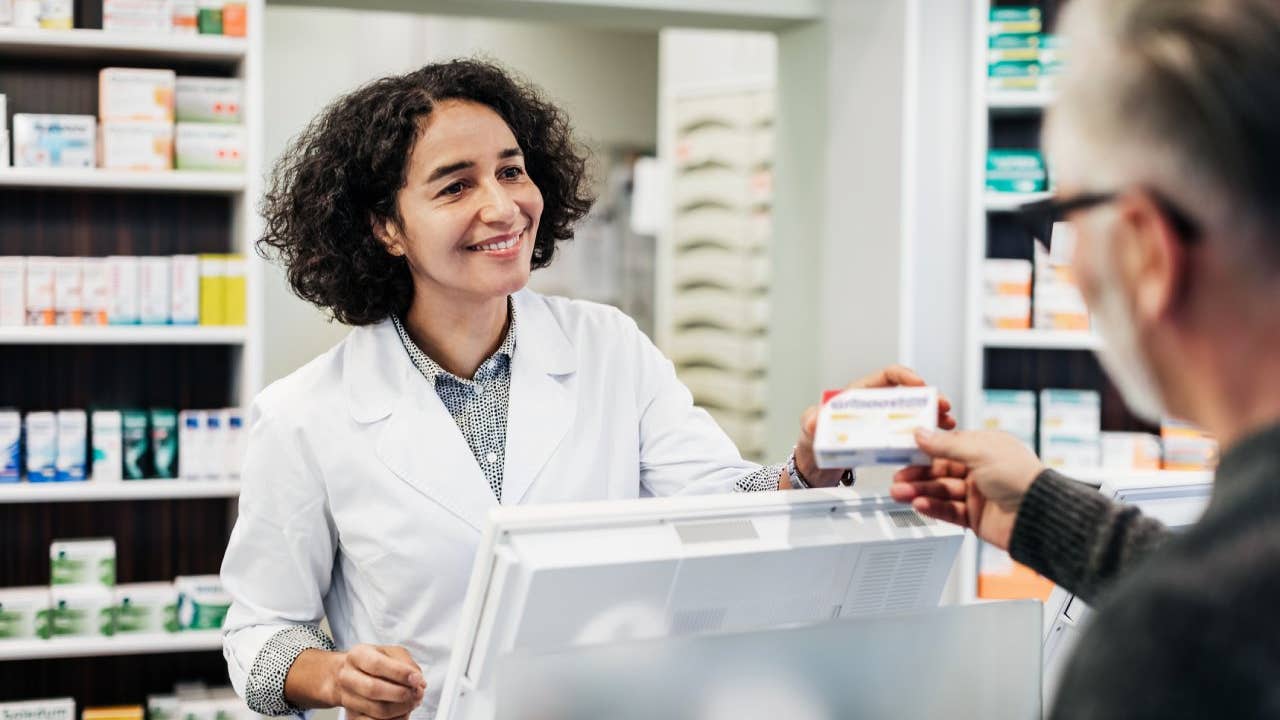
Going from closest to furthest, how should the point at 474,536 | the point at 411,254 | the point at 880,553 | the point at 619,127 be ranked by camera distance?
the point at 880,553 < the point at 474,536 < the point at 411,254 < the point at 619,127

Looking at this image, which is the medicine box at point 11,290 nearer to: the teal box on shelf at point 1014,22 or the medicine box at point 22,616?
the medicine box at point 22,616

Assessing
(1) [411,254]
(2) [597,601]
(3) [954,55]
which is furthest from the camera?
(3) [954,55]

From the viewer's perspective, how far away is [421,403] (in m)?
1.86

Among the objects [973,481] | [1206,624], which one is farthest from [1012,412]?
[1206,624]

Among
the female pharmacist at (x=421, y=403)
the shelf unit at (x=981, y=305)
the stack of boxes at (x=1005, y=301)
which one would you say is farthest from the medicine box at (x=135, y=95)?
the stack of boxes at (x=1005, y=301)

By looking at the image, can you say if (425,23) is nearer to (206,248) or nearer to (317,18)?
(317,18)

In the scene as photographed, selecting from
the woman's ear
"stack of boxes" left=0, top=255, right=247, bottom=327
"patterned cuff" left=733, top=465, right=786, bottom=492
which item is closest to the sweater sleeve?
"patterned cuff" left=733, top=465, right=786, bottom=492

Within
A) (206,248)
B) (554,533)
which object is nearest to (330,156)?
(554,533)

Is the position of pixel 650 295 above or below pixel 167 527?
above

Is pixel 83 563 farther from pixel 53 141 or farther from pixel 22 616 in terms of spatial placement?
pixel 53 141

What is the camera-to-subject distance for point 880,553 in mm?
1276

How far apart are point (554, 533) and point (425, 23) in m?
6.32

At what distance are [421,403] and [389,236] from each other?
11.9 inches

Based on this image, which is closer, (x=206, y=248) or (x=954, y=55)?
(x=206, y=248)
